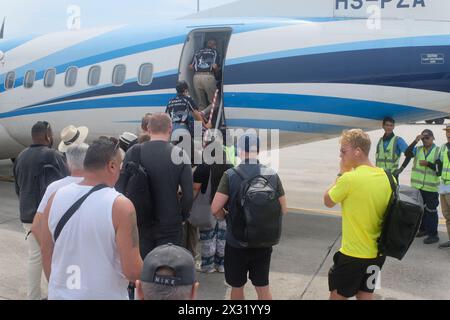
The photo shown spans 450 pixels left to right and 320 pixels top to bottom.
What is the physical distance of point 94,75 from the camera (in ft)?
31.9

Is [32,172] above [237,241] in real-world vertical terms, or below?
above

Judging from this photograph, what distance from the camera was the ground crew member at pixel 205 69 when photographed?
341 inches

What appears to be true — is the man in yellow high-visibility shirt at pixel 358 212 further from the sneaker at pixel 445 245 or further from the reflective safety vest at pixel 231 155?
the sneaker at pixel 445 245

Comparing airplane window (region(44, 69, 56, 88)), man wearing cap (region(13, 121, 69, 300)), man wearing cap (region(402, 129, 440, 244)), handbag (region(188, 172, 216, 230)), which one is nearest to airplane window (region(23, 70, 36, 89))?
airplane window (region(44, 69, 56, 88))

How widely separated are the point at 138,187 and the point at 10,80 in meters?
8.41

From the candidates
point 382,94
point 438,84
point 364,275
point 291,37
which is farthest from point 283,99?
point 364,275

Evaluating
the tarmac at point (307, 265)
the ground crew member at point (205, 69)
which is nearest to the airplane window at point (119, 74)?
the ground crew member at point (205, 69)

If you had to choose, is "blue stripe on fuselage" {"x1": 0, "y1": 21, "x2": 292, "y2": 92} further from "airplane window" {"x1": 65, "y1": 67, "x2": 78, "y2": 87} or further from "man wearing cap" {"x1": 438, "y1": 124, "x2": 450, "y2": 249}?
"man wearing cap" {"x1": 438, "y1": 124, "x2": 450, "y2": 249}

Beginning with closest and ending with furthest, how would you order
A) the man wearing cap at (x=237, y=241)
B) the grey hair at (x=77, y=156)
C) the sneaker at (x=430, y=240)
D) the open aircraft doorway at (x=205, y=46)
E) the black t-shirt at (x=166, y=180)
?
the grey hair at (x=77, y=156), the man wearing cap at (x=237, y=241), the black t-shirt at (x=166, y=180), the sneaker at (x=430, y=240), the open aircraft doorway at (x=205, y=46)

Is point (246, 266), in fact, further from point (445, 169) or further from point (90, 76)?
point (90, 76)

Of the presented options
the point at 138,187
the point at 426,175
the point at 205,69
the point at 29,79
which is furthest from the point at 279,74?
the point at 29,79

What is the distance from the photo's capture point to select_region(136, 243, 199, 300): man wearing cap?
210 cm

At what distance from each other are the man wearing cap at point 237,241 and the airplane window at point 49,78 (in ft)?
23.9
